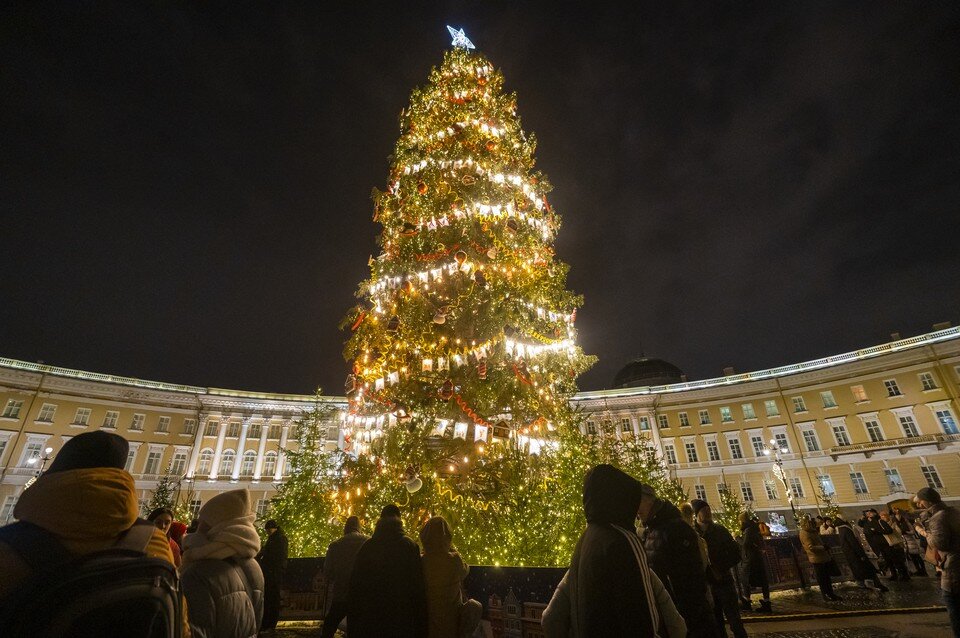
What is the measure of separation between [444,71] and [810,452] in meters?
40.4

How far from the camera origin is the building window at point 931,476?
95.0ft

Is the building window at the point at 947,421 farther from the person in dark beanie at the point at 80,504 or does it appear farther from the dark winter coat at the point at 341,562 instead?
the person in dark beanie at the point at 80,504

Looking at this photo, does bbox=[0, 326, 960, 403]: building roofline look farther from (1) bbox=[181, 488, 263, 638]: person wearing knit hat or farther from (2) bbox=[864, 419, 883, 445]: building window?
(1) bbox=[181, 488, 263, 638]: person wearing knit hat

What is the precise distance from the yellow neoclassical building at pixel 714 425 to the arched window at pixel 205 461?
84 millimetres

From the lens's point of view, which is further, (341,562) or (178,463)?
(178,463)

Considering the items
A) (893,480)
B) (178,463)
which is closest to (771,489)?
(893,480)

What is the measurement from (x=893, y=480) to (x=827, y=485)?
12.9ft

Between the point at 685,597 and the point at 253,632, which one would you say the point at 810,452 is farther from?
the point at 253,632

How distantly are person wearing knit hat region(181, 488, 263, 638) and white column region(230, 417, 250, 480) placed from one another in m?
44.2

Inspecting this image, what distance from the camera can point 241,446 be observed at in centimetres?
4028

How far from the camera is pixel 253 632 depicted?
3.00 m

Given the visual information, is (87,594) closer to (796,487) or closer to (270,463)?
(796,487)

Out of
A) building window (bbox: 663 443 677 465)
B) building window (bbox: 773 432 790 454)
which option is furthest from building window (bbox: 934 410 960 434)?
building window (bbox: 663 443 677 465)

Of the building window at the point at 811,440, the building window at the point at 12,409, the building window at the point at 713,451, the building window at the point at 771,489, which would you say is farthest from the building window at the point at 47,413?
the building window at the point at 811,440
